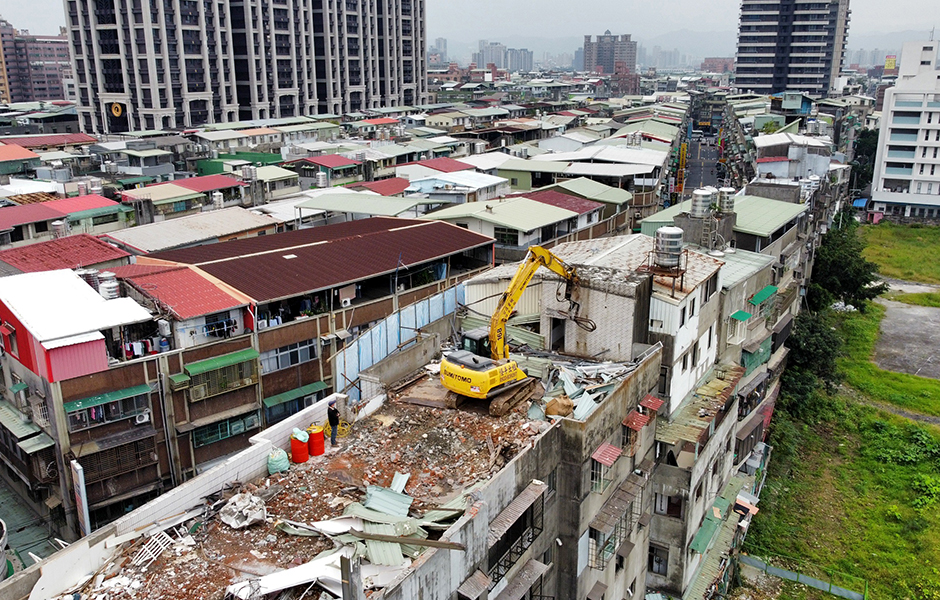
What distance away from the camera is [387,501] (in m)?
15.3

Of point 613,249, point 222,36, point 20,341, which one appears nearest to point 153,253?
point 20,341

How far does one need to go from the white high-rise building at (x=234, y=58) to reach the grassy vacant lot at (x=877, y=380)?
98.7 m

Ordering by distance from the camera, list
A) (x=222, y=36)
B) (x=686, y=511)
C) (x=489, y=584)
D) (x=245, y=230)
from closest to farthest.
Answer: (x=489, y=584)
(x=686, y=511)
(x=245, y=230)
(x=222, y=36)

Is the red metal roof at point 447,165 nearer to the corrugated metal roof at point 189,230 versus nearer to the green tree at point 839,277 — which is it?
the corrugated metal roof at point 189,230

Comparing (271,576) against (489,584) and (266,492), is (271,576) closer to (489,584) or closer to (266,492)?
(266,492)

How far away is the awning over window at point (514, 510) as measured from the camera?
15273mm

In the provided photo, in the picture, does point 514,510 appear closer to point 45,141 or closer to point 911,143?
point 45,141

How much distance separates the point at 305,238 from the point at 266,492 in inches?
1004

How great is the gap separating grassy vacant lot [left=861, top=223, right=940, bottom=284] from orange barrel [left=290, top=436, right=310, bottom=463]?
69.8m

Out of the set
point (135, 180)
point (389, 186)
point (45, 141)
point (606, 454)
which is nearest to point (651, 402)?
point (606, 454)

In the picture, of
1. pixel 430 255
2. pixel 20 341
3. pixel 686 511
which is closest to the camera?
pixel 686 511

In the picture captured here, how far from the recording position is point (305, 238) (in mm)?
39969

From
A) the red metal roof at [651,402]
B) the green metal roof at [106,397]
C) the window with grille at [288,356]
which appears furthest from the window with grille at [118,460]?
the red metal roof at [651,402]

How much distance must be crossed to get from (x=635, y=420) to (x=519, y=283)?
5684 millimetres
